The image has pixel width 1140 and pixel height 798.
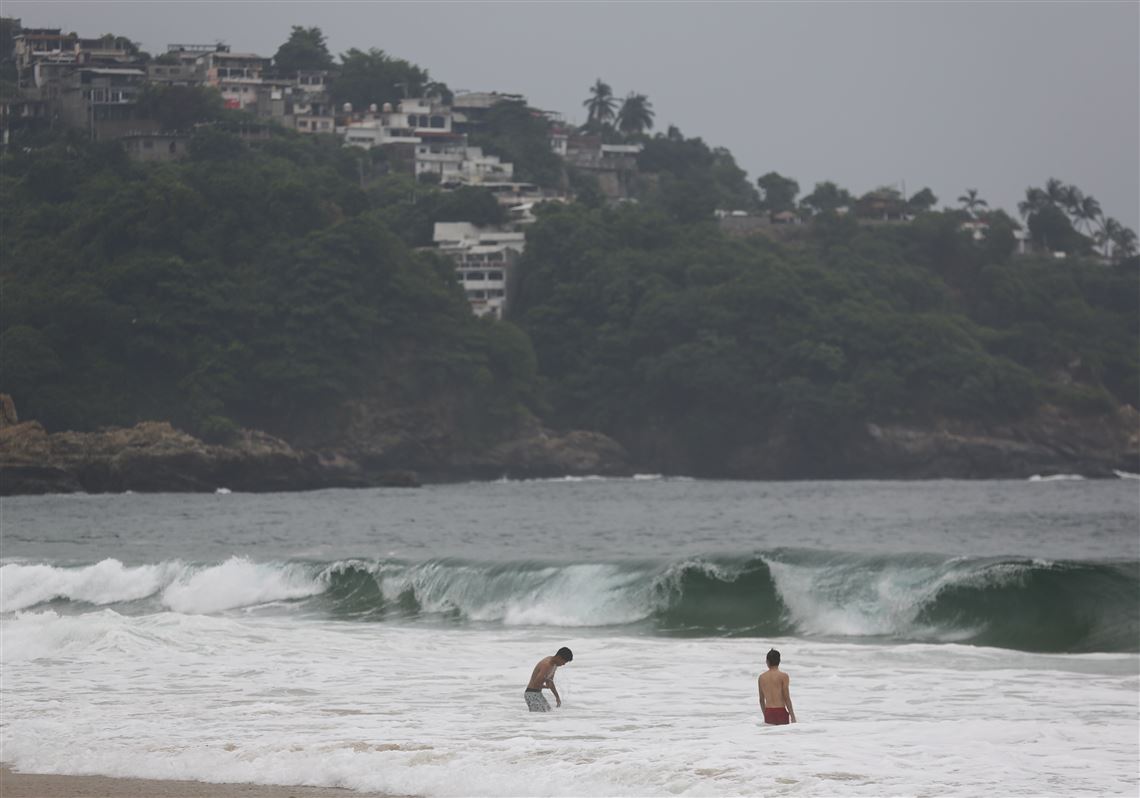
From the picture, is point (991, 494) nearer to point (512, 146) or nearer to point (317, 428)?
point (317, 428)

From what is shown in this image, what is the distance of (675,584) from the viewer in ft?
79.5

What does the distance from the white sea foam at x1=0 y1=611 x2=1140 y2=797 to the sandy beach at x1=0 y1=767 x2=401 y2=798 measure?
23 centimetres

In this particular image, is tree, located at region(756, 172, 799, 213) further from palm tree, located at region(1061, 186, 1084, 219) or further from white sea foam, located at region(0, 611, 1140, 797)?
white sea foam, located at region(0, 611, 1140, 797)

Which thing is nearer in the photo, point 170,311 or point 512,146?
point 170,311

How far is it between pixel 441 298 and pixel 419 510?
3927 centimetres

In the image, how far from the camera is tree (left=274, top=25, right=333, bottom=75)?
154 metres

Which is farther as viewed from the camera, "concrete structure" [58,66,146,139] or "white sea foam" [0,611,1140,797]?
"concrete structure" [58,66,146,139]

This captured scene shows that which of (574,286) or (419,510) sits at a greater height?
(574,286)

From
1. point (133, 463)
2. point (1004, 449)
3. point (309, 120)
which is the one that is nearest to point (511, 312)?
point (1004, 449)

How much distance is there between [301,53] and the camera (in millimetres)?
154375

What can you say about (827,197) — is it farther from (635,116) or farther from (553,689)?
(553,689)

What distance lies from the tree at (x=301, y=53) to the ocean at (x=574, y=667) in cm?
12316

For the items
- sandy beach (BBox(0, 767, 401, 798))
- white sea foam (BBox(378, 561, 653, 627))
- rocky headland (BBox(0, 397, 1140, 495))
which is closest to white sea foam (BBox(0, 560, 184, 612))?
white sea foam (BBox(378, 561, 653, 627))

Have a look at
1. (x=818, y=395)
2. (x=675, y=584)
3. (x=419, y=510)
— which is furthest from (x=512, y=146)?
(x=675, y=584)
